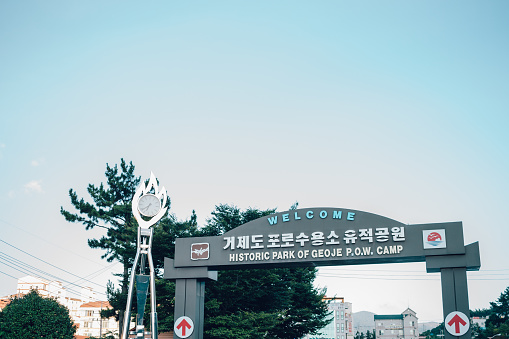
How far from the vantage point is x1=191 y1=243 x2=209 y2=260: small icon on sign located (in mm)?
14531

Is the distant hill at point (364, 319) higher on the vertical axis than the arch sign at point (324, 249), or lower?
lower

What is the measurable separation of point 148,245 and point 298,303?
15.1m

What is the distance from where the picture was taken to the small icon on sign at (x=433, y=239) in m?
12.9

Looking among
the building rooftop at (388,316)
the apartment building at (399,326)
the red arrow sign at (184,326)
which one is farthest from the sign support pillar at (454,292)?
the building rooftop at (388,316)

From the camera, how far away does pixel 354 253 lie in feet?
44.1

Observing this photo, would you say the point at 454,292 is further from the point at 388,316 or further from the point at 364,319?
the point at 364,319

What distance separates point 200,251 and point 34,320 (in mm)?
6046

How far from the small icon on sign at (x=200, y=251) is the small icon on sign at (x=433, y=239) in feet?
19.2

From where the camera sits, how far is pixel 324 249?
13.7 metres

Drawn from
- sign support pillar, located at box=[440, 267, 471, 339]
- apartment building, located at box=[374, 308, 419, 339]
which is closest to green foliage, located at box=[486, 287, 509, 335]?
sign support pillar, located at box=[440, 267, 471, 339]

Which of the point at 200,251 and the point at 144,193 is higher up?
the point at 144,193

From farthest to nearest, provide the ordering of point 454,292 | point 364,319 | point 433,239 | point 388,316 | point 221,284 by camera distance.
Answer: point 364,319 < point 388,316 < point 221,284 < point 433,239 < point 454,292

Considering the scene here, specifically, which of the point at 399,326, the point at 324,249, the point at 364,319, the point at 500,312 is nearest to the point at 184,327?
the point at 324,249

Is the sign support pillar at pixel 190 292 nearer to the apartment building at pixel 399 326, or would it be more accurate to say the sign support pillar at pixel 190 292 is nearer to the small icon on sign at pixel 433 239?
the small icon on sign at pixel 433 239
